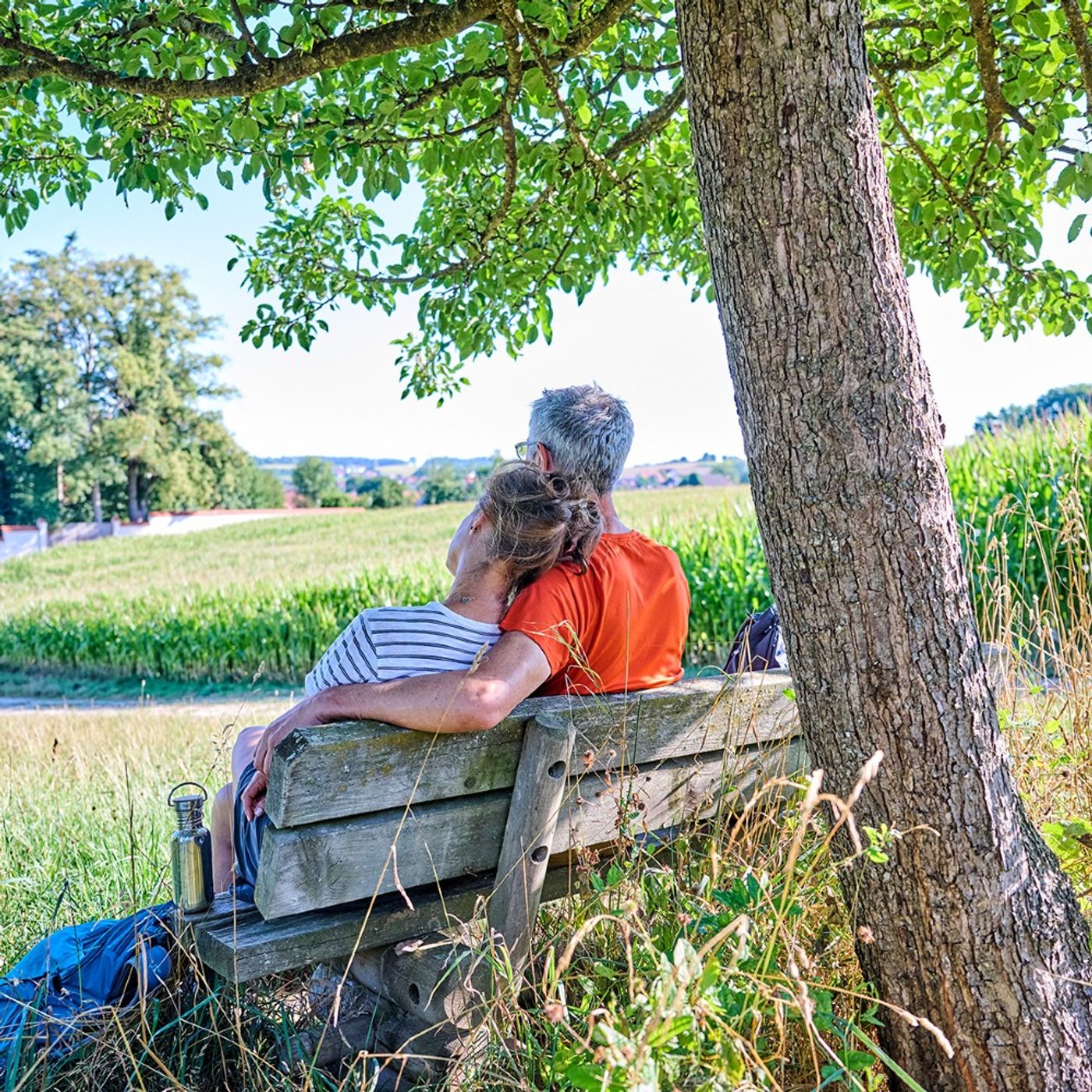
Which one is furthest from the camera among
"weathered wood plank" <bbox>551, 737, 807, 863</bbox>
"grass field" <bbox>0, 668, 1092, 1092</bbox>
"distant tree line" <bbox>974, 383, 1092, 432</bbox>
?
"distant tree line" <bbox>974, 383, 1092, 432</bbox>

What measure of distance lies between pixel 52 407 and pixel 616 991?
5887 centimetres

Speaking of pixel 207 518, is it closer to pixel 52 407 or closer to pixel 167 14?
pixel 52 407

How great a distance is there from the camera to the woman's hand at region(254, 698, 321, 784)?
236cm

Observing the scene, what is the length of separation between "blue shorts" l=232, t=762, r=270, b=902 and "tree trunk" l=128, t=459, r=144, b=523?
187ft

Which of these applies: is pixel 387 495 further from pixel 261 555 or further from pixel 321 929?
pixel 321 929

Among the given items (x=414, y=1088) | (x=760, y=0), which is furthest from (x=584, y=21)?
(x=414, y=1088)

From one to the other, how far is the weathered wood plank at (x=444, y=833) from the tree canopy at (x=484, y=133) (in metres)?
2.00

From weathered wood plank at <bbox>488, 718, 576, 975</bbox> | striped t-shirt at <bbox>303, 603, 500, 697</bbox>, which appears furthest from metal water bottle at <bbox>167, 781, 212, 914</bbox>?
weathered wood plank at <bbox>488, 718, 576, 975</bbox>

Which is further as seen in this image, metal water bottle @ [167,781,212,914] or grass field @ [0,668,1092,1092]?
metal water bottle @ [167,781,212,914]

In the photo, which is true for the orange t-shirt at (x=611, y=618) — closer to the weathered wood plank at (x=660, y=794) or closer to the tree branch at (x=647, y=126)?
the weathered wood plank at (x=660, y=794)

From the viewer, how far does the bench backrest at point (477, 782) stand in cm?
202

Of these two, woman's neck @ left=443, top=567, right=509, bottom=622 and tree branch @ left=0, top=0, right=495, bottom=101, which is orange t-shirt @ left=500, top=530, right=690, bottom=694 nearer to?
woman's neck @ left=443, top=567, right=509, bottom=622

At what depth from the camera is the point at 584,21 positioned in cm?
350

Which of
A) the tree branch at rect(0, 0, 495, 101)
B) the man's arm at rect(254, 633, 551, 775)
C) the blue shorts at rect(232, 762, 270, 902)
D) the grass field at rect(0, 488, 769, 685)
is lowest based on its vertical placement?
the grass field at rect(0, 488, 769, 685)
